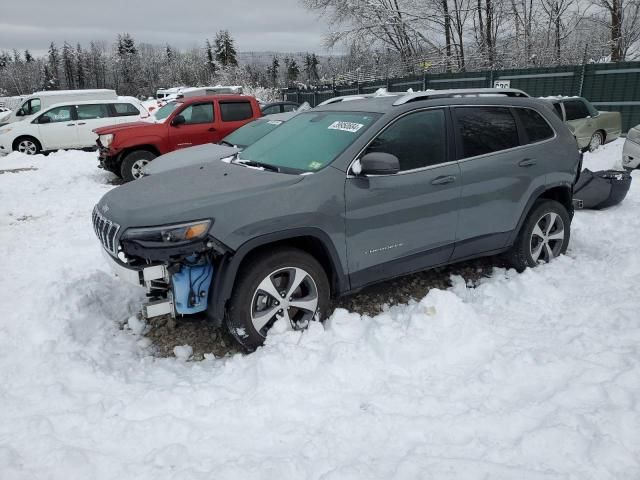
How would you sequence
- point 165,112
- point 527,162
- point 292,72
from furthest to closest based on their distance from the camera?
1. point 292,72
2. point 165,112
3. point 527,162

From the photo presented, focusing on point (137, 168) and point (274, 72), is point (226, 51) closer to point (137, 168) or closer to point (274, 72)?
point (274, 72)

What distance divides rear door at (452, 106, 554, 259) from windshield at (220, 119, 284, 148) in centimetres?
490

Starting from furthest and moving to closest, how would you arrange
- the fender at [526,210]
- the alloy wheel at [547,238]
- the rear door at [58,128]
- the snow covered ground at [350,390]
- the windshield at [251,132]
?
the rear door at [58,128]
the windshield at [251,132]
the alloy wheel at [547,238]
the fender at [526,210]
the snow covered ground at [350,390]

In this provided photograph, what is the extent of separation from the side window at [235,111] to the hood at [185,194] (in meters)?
7.40

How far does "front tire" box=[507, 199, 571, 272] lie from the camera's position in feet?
15.5

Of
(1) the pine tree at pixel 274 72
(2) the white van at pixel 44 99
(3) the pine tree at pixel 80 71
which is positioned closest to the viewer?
(2) the white van at pixel 44 99

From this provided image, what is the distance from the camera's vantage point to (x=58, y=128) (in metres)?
14.3

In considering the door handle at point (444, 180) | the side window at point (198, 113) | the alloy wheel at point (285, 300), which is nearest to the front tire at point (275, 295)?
the alloy wheel at point (285, 300)

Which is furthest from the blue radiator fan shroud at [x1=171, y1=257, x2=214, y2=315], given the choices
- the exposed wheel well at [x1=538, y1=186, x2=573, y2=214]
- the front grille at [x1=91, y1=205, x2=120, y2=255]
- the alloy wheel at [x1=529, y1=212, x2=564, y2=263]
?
the exposed wheel well at [x1=538, y1=186, x2=573, y2=214]

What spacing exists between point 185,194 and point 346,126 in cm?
146

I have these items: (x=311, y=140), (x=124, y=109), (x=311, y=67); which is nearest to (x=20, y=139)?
(x=124, y=109)

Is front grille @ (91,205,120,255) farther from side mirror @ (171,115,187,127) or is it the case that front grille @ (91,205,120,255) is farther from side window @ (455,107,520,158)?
side mirror @ (171,115,187,127)

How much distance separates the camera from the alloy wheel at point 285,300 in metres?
3.39

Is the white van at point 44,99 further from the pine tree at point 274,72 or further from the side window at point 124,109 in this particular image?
the pine tree at point 274,72
